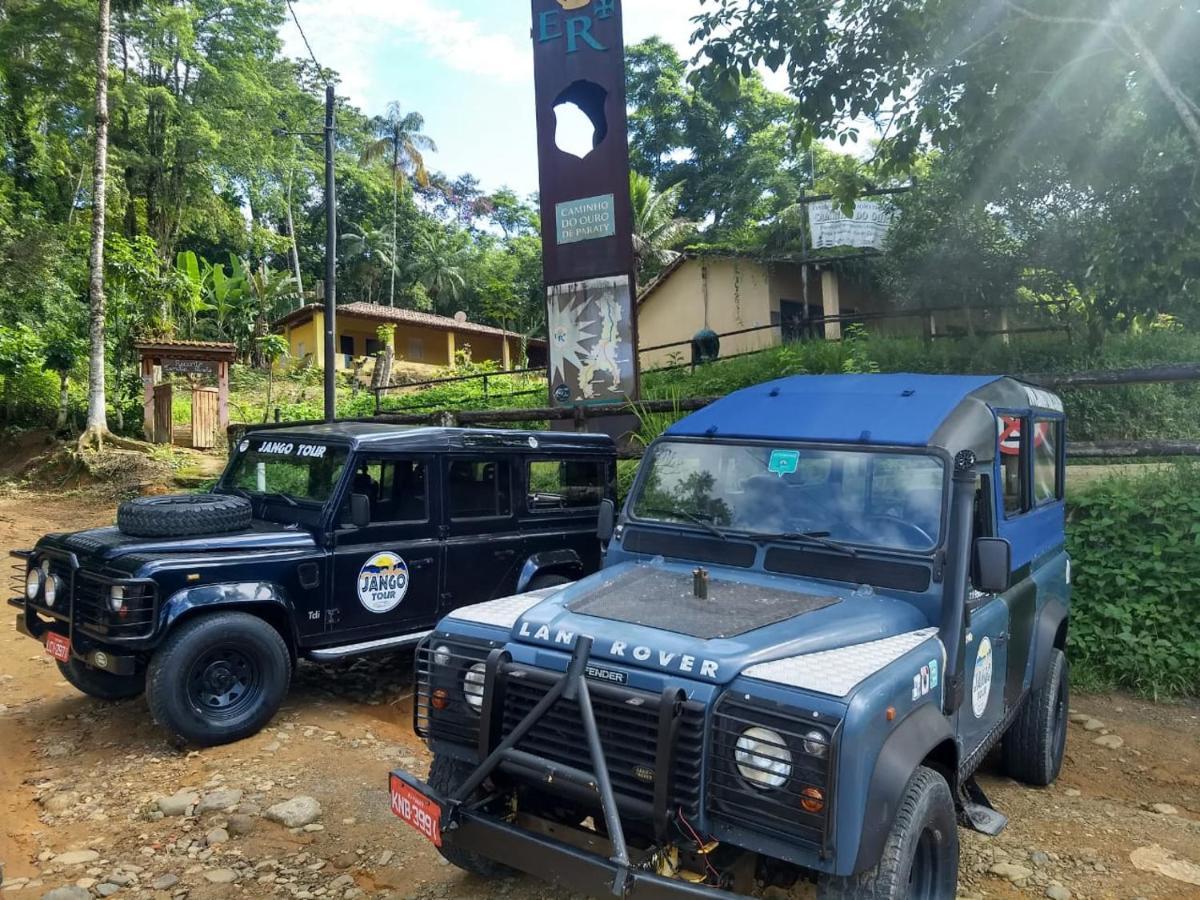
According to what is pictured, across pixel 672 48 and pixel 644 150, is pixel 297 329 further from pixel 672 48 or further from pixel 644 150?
pixel 672 48

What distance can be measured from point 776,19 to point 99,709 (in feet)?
22.8

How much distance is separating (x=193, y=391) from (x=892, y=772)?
61.3 ft

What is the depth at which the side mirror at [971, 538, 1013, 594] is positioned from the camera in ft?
10.2

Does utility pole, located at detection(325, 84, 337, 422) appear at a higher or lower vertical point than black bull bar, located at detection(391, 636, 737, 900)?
higher

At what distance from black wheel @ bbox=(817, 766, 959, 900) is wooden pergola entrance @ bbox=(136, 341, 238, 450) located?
17.8 metres

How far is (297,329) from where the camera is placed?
3406 cm

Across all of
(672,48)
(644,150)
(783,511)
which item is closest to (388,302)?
(644,150)

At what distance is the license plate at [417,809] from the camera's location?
279 centimetres

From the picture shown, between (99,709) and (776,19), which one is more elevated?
(776,19)

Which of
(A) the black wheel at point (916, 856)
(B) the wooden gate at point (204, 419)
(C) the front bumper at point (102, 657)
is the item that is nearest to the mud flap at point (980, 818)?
(A) the black wheel at point (916, 856)

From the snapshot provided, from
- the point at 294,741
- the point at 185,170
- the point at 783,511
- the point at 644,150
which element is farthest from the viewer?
the point at 644,150

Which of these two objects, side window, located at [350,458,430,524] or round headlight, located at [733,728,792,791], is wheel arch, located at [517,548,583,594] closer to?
side window, located at [350,458,430,524]

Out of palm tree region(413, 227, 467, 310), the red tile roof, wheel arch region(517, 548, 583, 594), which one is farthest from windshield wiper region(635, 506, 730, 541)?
palm tree region(413, 227, 467, 310)

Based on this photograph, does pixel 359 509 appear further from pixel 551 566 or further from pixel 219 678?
pixel 551 566
